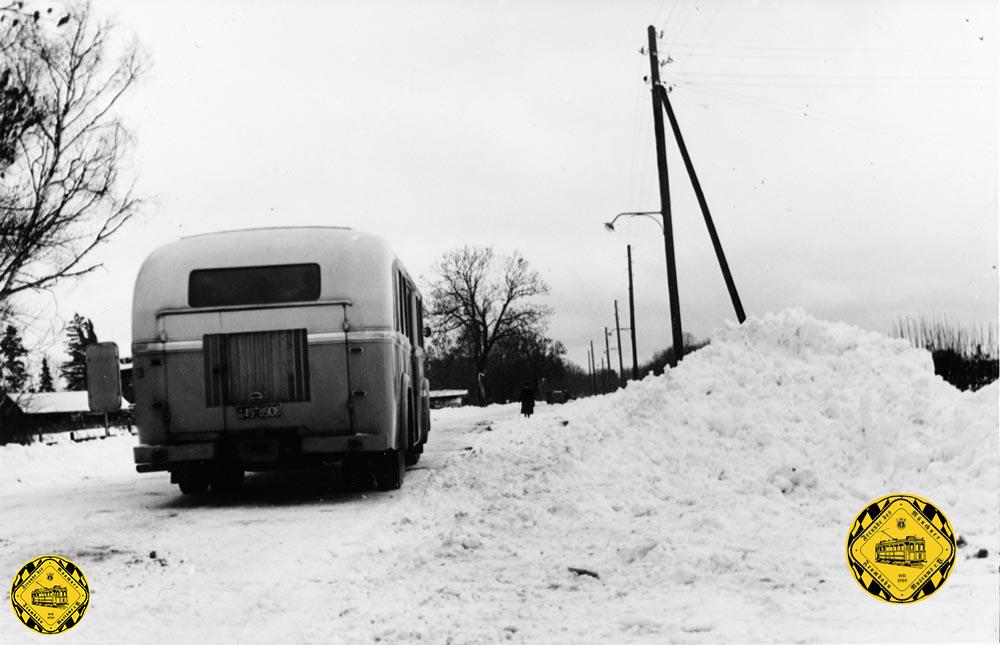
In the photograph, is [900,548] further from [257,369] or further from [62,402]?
[62,402]

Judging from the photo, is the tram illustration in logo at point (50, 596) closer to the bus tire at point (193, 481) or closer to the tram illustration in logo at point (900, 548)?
the tram illustration in logo at point (900, 548)

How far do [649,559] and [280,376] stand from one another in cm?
553

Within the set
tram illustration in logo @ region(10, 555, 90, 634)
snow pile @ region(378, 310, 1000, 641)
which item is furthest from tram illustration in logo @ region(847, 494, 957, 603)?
tram illustration in logo @ region(10, 555, 90, 634)

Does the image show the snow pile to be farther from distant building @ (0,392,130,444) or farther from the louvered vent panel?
distant building @ (0,392,130,444)

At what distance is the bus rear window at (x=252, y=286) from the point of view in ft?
36.9

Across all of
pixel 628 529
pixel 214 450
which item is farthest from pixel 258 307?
pixel 628 529

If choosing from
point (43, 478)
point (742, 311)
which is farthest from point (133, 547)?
point (742, 311)

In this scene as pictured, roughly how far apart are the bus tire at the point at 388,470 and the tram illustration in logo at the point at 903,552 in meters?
7.93

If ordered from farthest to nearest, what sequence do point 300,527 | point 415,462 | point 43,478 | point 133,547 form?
point 43,478 → point 415,462 → point 300,527 → point 133,547

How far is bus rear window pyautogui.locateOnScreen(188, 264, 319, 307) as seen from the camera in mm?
11250

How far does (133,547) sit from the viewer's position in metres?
8.53

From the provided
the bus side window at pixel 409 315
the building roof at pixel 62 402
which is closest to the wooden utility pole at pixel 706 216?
the bus side window at pixel 409 315

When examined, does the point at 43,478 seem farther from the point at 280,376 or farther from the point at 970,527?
the point at 970,527

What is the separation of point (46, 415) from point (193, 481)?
76087 mm
